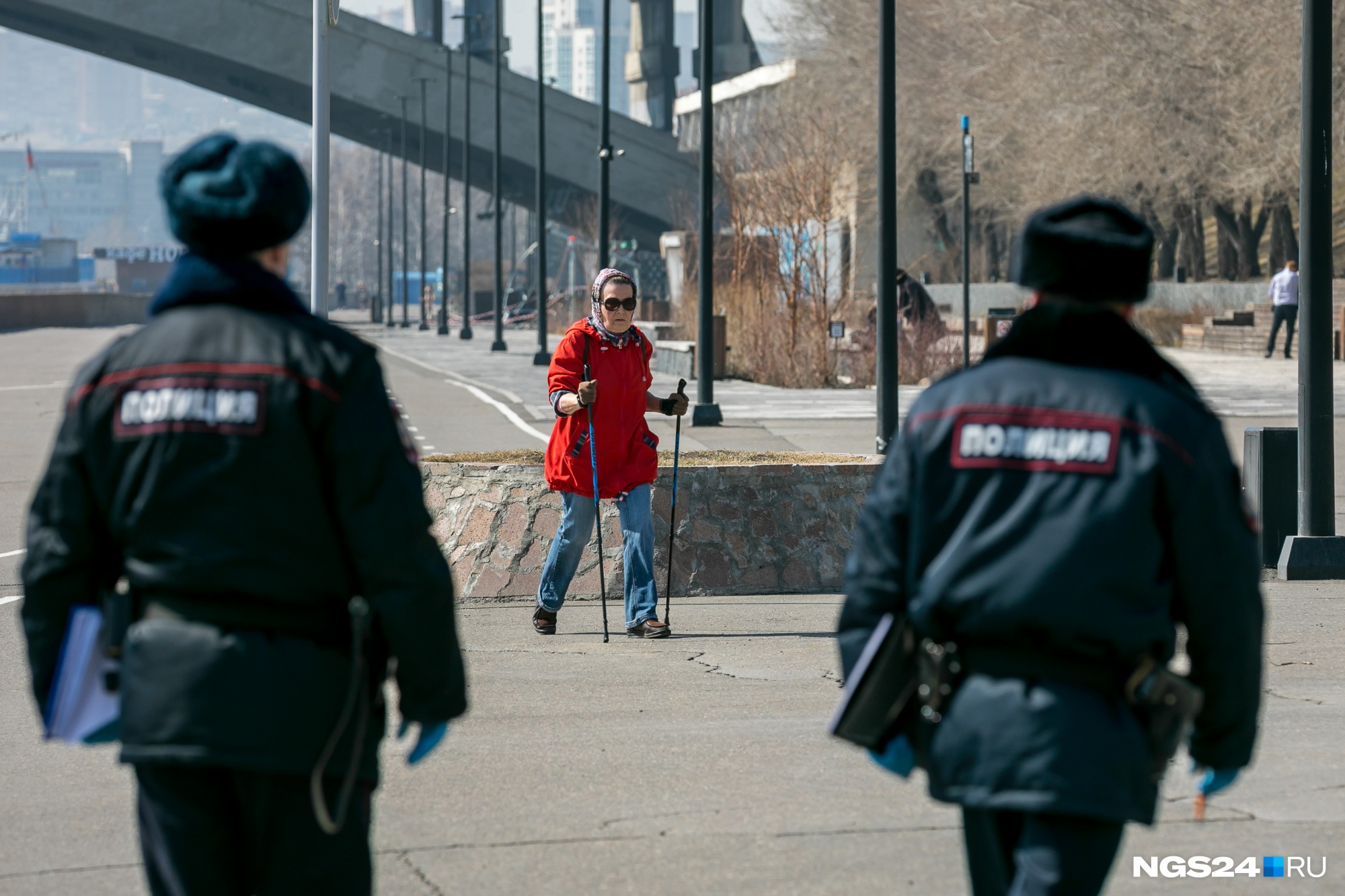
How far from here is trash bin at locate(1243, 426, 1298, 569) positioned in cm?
1089

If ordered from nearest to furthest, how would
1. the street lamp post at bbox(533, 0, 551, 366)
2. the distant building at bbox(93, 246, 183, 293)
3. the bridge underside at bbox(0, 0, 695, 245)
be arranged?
the street lamp post at bbox(533, 0, 551, 366)
the bridge underside at bbox(0, 0, 695, 245)
the distant building at bbox(93, 246, 183, 293)

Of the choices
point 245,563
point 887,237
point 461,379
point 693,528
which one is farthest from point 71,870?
point 461,379

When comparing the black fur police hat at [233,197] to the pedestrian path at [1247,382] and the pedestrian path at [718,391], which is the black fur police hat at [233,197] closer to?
the pedestrian path at [718,391]

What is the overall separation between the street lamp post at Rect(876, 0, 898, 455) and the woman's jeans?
836 cm

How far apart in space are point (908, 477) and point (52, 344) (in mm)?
51586

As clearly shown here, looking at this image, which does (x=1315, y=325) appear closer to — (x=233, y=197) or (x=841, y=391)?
(x=233, y=197)

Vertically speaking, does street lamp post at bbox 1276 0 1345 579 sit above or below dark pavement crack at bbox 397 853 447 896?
above

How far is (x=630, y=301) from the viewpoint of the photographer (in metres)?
→ 8.26

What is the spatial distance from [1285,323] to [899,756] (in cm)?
3380

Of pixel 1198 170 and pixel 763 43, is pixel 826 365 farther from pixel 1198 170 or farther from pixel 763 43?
pixel 763 43

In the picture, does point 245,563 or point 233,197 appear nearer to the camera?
point 245,563

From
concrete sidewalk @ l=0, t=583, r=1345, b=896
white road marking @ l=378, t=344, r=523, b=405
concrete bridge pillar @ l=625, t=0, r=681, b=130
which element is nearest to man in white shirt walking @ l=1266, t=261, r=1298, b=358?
white road marking @ l=378, t=344, r=523, b=405

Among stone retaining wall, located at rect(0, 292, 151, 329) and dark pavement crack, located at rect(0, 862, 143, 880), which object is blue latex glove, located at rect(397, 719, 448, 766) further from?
stone retaining wall, located at rect(0, 292, 151, 329)

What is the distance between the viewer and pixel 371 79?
74.0 metres
